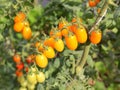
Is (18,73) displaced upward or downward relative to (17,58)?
downward

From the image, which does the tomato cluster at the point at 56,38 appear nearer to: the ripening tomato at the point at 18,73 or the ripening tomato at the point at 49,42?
the ripening tomato at the point at 49,42

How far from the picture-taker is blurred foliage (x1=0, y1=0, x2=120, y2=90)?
2.06 metres

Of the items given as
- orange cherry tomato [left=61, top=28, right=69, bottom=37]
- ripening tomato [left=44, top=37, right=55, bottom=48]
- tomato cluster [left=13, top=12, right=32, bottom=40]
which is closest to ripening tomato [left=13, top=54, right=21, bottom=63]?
tomato cluster [left=13, top=12, right=32, bottom=40]

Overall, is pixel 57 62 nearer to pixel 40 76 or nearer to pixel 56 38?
pixel 40 76

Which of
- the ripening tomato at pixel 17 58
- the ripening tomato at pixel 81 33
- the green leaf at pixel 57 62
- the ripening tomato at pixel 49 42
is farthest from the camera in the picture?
the ripening tomato at pixel 17 58

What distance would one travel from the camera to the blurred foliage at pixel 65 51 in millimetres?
2059

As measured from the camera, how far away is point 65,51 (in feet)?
7.06

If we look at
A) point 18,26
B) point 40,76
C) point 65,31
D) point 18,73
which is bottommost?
point 18,73

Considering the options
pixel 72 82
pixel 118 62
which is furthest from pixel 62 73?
pixel 118 62

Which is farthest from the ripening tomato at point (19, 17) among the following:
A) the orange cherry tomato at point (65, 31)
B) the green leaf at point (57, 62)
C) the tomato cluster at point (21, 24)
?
the orange cherry tomato at point (65, 31)

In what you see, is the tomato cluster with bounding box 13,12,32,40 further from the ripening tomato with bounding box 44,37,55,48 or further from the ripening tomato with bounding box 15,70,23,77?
the ripening tomato with bounding box 15,70,23,77

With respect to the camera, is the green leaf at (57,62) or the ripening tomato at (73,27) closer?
the ripening tomato at (73,27)

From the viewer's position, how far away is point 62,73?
6.72 ft

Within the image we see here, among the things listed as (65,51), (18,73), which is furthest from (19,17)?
(18,73)
